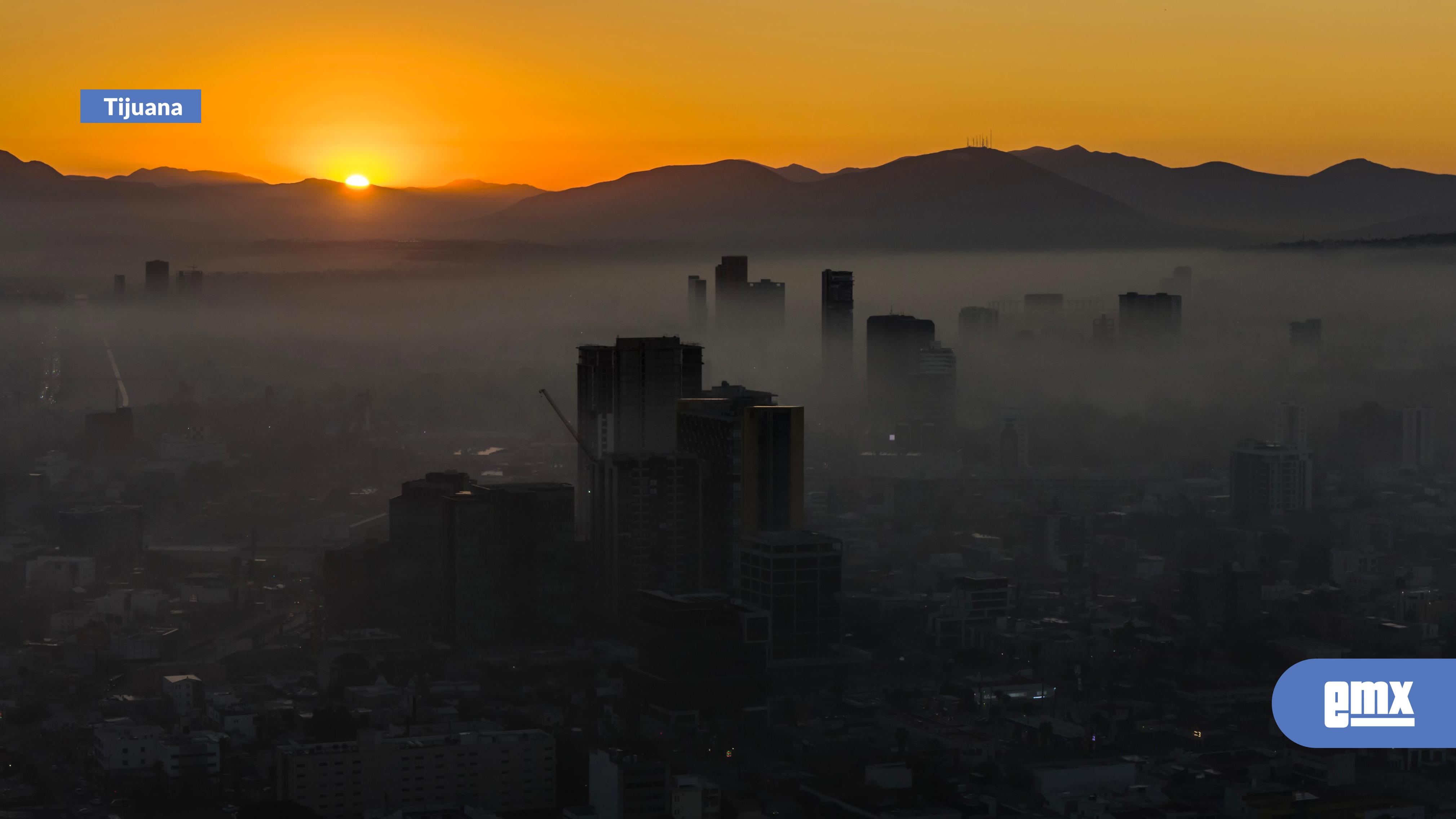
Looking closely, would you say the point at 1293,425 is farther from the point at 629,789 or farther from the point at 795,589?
the point at 629,789

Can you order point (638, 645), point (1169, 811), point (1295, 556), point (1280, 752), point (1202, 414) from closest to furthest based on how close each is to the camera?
point (1169, 811) < point (1280, 752) < point (638, 645) < point (1295, 556) < point (1202, 414)

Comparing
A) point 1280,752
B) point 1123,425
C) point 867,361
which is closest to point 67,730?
point 1280,752

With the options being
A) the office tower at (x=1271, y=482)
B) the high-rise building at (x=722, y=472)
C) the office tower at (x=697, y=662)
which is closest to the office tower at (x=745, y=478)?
the high-rise building at (x=722, y=472)

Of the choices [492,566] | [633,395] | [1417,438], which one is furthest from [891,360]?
[492,566]

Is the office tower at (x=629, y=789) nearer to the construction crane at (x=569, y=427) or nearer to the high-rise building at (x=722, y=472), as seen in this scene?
A: the high-rise building at (x=722, y=472)

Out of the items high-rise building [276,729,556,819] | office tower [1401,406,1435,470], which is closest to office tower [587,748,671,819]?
high-rise building [276,729,556,819]

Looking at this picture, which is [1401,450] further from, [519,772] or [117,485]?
[519,772]
